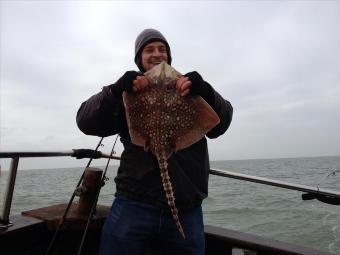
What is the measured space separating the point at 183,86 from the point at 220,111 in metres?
0.53

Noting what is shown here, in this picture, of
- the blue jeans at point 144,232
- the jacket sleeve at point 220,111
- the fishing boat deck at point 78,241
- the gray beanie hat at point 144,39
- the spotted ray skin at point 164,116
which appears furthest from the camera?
the gray beanie hat at point 144,39

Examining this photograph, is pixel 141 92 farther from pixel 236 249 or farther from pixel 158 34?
pixel 236 249

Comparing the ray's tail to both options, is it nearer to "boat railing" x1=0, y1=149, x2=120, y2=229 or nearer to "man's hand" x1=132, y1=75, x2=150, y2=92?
"man's hand" x1=132, y1=75, x2=150, y2=92

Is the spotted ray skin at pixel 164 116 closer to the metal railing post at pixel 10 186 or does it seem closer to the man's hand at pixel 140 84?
the man's hand at pixel 140 84

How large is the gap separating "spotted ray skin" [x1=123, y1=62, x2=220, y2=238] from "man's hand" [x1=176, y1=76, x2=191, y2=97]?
0.11 feet

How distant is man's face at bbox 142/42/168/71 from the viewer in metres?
2.97

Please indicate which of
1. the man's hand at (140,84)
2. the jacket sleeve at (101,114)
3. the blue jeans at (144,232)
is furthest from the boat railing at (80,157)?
the man's hand at (140,84)

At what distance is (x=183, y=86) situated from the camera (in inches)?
88.5

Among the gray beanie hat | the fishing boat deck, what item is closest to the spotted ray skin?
the gray beanie hat

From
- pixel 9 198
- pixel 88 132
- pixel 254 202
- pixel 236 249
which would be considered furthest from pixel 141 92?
pixel 254 202

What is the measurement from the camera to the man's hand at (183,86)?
225 centimetres

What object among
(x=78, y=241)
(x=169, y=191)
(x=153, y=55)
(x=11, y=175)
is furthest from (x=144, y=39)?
(x=78, y=241)

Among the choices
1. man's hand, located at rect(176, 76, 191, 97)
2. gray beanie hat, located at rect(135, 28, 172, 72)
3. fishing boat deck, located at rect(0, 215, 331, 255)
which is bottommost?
fishing boat deck, located at rect(0, 215, 331, 255)

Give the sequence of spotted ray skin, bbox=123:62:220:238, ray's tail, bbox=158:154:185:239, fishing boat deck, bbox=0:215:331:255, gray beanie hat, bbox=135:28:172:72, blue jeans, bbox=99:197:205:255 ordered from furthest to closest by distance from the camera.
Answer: gray beanie hat, bbox=135:28:172:72, fishing boat deck, bbox=0:215:331:255, blue jeans, bbox=99:197:205:255, spotted ray skin, bbox=123:62:220:238, ray's tail, bbox=158:154:185:239
